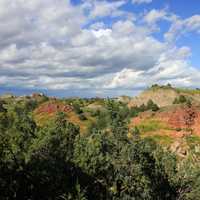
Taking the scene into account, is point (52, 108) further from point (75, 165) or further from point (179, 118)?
point (75, 165)

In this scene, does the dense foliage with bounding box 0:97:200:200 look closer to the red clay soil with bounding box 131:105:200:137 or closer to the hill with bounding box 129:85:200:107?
the red clay soil with bounding box 131:105:200:137

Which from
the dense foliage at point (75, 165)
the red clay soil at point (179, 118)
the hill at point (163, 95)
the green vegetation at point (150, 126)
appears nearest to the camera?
the dense foliage at point (75, 165)

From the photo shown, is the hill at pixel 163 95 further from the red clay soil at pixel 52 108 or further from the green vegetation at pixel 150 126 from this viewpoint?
the green vegetation at pixel 150 126

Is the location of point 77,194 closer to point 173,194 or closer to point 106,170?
point 106,170

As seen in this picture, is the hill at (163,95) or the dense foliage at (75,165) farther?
the hill at (163,95)

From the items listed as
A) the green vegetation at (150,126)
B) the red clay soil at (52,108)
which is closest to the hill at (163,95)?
the red clay soil at (52,108)

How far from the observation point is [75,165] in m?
54.4

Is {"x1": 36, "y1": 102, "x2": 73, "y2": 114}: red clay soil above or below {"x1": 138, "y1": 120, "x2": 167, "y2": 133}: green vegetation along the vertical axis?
above

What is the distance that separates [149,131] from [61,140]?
77299mm

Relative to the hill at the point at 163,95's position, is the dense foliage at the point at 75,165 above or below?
below

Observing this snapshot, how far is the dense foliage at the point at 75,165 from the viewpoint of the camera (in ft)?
163

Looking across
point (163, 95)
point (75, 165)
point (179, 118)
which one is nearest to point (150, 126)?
point (179, 118)

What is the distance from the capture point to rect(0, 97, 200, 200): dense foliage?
1950 inches

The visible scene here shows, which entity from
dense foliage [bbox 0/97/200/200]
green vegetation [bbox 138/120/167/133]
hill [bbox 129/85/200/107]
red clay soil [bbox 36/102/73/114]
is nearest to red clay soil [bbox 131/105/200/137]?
green vegetation [bbox 138/120/167/133]
